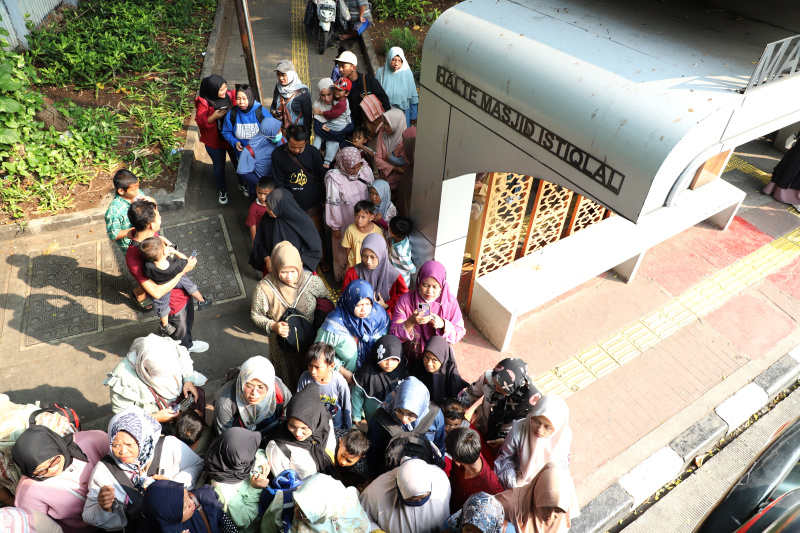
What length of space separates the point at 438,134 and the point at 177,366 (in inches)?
109

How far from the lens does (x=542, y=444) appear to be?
3.41m

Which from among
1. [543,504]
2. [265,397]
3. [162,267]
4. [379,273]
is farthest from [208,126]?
[543,504]

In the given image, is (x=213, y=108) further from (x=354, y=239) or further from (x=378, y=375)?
(x=378, y=375)

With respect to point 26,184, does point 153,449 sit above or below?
above

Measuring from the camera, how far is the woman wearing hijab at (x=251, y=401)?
3367 mm

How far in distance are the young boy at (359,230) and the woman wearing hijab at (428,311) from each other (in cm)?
76

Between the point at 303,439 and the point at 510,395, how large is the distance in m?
1.57

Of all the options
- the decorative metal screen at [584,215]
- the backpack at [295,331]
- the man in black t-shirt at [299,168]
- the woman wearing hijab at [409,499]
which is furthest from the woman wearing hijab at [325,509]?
the decorative metal screen at [584,215]

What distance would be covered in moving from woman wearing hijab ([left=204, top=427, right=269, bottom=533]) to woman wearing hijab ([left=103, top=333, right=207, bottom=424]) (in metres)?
0.72

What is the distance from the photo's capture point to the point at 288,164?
17.2 feet

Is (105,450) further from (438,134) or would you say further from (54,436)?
(438,134)

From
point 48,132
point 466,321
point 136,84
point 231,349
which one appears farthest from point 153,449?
point 136,84

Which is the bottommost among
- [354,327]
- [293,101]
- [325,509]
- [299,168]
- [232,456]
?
[354,327]

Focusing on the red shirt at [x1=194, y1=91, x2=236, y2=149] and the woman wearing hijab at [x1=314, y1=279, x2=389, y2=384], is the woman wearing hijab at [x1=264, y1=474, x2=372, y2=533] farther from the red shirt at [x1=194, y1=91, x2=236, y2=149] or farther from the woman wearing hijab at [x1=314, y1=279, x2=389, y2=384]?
the red shirt at [x1=194, y1=91, x2=236, y2=149]
